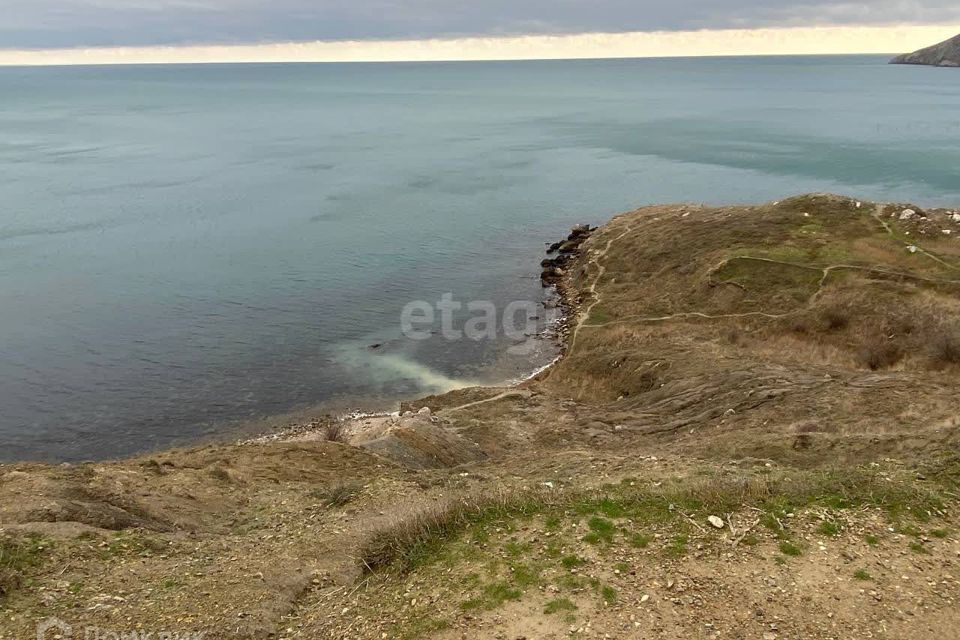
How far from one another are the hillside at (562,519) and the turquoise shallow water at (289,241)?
1599cm

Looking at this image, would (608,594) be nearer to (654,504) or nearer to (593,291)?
(654,504)

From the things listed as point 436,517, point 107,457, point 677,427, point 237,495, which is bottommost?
point 107,457

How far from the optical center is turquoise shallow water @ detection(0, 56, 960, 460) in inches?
1962

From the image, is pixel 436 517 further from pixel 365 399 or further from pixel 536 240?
pixel 536 240

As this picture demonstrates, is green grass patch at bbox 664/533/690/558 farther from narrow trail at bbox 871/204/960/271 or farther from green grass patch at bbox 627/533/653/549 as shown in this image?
narrow trail at bbox 871/204/960/271

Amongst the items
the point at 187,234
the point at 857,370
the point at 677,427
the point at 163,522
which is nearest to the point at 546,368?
the point at 677,427

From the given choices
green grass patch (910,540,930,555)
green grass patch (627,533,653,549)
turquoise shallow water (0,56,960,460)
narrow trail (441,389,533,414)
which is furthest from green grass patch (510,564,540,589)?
turquoise shallow water (0,56,960,460)

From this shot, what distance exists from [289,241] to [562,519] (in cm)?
7268

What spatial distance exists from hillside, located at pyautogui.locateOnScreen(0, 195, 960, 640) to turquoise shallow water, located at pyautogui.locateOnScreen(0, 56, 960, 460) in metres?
16.0

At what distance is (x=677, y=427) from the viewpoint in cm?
3522

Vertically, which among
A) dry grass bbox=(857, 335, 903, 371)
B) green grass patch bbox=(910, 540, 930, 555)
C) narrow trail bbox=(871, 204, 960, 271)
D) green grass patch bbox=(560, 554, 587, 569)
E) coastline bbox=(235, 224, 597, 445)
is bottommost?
coastline bbox=(235, 224, 597, 445)

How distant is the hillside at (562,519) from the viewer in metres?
15.4

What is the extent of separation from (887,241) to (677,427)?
3360 cm

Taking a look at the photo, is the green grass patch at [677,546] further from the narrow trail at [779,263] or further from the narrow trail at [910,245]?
the narrow trail at [910,245]
